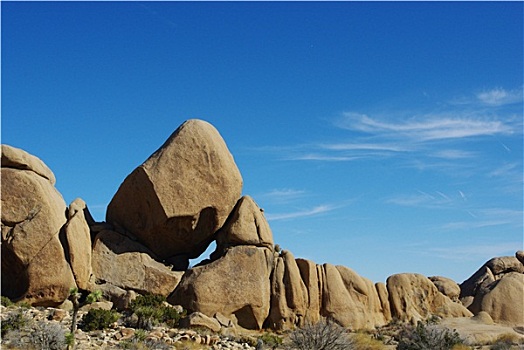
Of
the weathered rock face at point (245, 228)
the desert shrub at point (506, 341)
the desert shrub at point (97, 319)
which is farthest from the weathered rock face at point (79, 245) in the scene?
the desert shrub at point (506, 341)

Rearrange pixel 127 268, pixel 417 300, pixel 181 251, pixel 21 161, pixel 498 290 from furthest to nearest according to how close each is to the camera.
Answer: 1. pixel 498 290
2. pixel 417 300
3. pixel 181 251
4. pixel 127 268
5. pixel 21 161

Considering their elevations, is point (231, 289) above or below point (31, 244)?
below

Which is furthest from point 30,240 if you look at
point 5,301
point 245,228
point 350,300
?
point 350,300

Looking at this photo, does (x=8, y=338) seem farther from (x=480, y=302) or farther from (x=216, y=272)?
(x=480, y=302)

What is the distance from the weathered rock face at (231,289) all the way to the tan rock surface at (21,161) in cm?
960

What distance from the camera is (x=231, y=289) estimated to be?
1270 inches

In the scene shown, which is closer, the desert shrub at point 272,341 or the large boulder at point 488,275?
the desert shrub at point 272,341

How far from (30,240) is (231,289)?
10.4 m

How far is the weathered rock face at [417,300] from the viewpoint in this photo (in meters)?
38.3

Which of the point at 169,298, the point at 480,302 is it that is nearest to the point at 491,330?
the point at 480,302

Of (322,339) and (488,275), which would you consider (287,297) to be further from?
(488,275)

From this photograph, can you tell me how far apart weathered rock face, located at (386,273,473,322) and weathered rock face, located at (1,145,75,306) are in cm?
1968

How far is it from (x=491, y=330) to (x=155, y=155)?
21.5 m

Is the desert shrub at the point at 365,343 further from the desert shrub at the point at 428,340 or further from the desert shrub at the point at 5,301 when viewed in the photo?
the desert shrub at the point at 5,301
